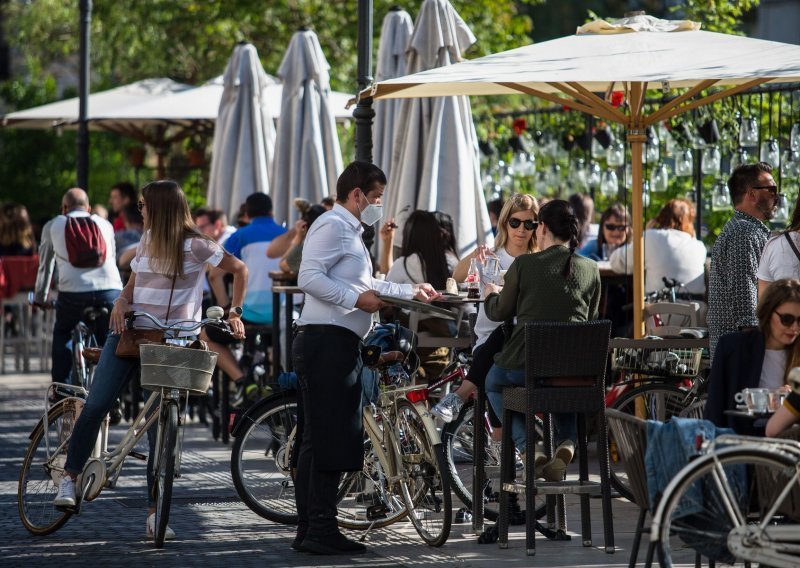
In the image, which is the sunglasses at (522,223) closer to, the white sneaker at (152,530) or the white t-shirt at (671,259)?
the white sneaker at (152,530)

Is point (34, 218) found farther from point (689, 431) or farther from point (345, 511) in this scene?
point (689, 431)

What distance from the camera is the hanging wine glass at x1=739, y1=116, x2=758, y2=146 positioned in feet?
40.9

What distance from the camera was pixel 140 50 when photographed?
26750 mm

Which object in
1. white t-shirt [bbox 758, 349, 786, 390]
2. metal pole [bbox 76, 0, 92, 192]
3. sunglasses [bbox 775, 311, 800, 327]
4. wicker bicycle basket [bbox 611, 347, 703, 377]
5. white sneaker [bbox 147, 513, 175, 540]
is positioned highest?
metal pole [bbox 76, 0, 92, 192]

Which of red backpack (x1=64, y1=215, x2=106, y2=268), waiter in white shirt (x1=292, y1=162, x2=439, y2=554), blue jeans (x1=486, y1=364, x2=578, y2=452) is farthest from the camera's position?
red backpack (x1=64, y1=215, x2=106, y2=268)

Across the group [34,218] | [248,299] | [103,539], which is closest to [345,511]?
[103,539]

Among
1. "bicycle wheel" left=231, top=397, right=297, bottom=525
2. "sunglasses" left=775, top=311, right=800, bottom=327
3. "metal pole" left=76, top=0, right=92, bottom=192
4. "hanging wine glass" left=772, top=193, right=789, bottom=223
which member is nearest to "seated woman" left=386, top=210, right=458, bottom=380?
"bicycle wheel" left=231, top=397, right=297, bottom=525

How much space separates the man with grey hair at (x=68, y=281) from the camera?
1270 centimetres

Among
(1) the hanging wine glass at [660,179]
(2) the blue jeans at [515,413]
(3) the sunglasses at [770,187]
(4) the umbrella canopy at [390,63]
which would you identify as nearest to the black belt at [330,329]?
(2) the blue jeans at [515,413]

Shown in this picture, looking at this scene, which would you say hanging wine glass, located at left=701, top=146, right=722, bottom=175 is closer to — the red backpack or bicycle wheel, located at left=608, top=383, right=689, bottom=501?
bicycle wheel, located at left=608, top=383, right=689, bottom=501

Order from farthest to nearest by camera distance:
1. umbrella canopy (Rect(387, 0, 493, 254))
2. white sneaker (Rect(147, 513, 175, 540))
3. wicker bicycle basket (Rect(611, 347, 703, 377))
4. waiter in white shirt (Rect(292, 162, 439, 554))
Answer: umbrella canopy (Rect(387, 0, 493, 254)), wicker bicycle basket (Rect(611, 347, 703, 377)), white sneaker (Rect(147, 513, 175, 540)), waiter in white shirt (Rect(292, 162, 439, 554))

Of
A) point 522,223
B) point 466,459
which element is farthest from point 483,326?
point 466,459

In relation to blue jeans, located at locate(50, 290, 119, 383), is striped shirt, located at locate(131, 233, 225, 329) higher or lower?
higher

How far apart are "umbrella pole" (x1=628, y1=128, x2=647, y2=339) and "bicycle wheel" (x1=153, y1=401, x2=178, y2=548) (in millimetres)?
3451
